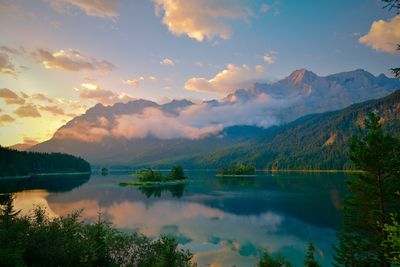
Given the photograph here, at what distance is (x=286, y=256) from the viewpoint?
177 feet

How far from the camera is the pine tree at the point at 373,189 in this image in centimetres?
3606

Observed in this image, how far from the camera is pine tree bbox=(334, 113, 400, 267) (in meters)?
36.1

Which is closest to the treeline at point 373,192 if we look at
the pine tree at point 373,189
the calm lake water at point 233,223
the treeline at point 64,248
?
the pine tree at point 373,189

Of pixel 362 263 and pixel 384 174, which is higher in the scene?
pixel 384 174

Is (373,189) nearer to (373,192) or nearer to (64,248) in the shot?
(373,192)

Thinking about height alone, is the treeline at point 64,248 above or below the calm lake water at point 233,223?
above

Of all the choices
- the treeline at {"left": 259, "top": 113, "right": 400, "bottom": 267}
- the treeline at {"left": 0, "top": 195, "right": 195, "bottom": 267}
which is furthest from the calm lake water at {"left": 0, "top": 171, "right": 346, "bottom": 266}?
the treeline at {"left": 259, "top": 113, "right": 400, "bottom": 267}

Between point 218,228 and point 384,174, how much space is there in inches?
1825

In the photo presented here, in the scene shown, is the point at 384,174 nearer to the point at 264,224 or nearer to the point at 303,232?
the point at 303,232

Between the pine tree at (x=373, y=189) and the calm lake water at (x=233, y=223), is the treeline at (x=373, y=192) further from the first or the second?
→ the calm lake water at (x=233, y=223)

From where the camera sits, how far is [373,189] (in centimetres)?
3716

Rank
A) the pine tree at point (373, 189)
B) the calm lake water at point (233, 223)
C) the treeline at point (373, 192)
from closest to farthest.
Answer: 1. the treeline at point (373, 192)
2. the pine tree at point (373, 189)
3. the calm lake water at point (233, 223)

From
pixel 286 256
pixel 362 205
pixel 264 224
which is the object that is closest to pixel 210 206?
pixel 264 224

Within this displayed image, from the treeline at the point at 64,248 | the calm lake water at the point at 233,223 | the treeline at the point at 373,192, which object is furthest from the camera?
the calm lake water at the point at 233,223
